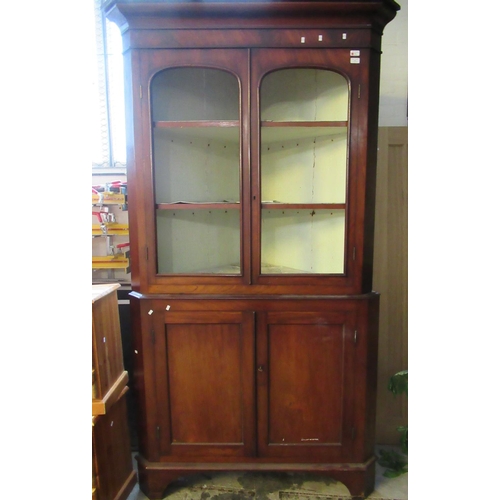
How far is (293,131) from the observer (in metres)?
1.34

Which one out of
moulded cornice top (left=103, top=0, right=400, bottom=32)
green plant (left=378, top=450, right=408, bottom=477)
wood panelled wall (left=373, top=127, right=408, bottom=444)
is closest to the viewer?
moulded cornice top (left=103, top=0, right=400, bottom=32)

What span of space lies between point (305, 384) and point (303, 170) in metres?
0.93

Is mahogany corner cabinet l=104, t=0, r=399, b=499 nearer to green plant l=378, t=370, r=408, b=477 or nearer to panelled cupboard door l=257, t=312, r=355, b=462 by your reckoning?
panelled cupboard door l=257, t=312, r=355, b=462

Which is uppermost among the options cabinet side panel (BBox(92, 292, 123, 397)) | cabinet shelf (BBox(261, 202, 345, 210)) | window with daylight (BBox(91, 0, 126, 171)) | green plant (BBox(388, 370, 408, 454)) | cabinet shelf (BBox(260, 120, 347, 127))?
window with daylight (BBox(91, 0, 126, 171))

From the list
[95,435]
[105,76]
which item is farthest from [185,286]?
[105,76]

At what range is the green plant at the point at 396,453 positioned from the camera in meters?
1.48

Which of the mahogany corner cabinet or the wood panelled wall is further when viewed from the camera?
the wood panelled wall

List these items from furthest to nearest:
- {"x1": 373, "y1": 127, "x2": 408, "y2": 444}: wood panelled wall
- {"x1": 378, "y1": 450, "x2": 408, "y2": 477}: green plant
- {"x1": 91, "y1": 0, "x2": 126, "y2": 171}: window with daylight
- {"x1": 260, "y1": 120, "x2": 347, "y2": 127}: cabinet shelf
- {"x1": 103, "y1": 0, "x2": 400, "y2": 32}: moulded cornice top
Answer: {"x1": 91, "y1": 0, "x2": 126, "y2": 171}: window with daylight < {"x1": 373, "y1": 127, "x2": 408, "y2": 444}: wood panelled wall < {"x1": 378, "y1": 450, "x2": 408, "y2": 477}: green plant < {"x1": 260, "y1": 120, "x2": 347, "y2": 127}: cabinet shelf < {"x1": 103, "y1": 0, "x2": 400, "y2": 32}: moulded cornice top

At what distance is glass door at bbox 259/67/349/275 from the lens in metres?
1.28

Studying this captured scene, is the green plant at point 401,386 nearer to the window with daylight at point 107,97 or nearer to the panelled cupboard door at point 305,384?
the panelled cupboard door at point 305,384

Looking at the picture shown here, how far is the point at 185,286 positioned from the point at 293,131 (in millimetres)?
777

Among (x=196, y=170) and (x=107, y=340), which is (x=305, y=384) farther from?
(x=196, y=170)

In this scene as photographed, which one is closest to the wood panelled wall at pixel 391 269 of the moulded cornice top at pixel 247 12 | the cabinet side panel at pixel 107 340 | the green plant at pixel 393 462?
the green plant at pixel 393 462

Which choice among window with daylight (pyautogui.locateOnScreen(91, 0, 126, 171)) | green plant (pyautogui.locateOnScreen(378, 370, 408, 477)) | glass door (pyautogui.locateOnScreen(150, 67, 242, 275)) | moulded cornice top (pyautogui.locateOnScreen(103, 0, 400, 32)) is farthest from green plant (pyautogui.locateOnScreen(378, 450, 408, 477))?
window with daylight (pyautogui.locateOnScreen(91, 0, 126, 171))
